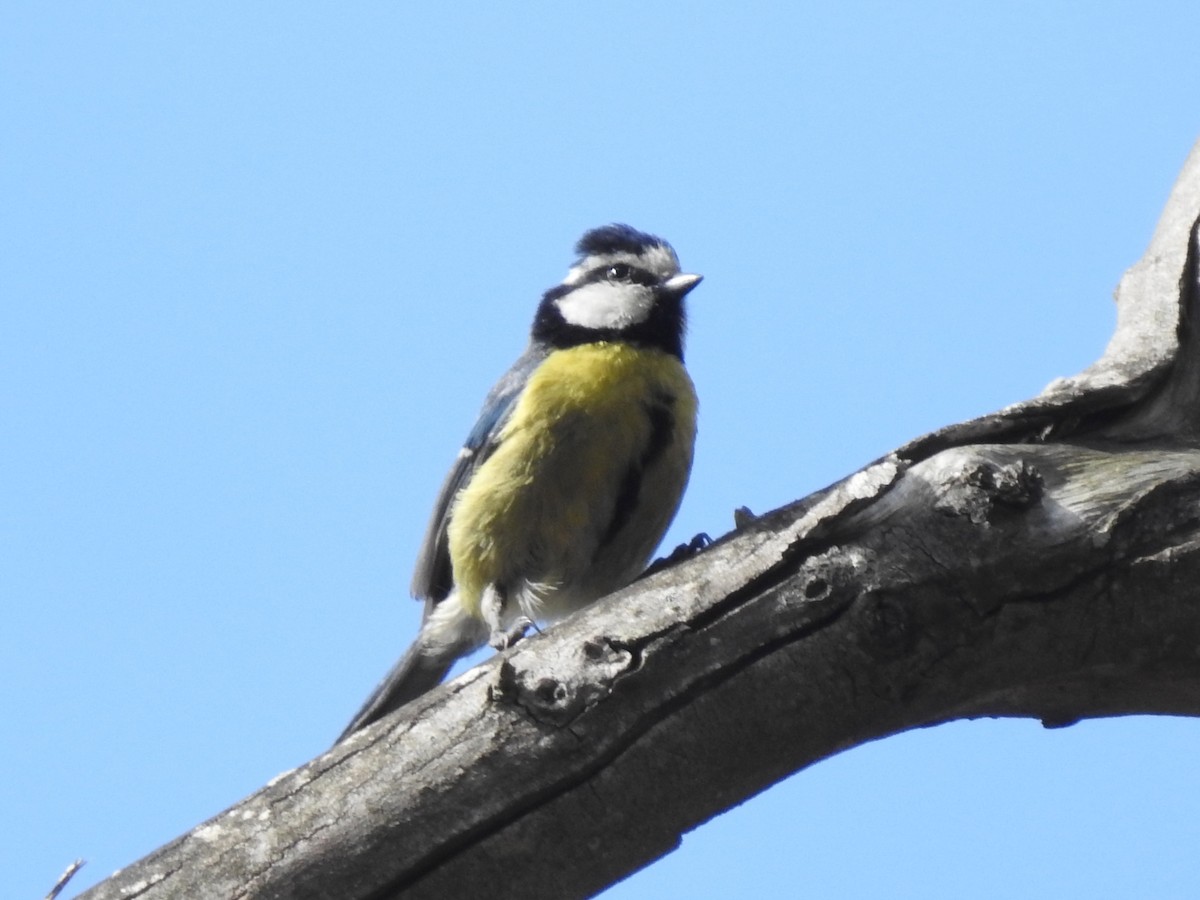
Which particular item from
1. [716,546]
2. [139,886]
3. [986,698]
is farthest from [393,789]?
[986,698]

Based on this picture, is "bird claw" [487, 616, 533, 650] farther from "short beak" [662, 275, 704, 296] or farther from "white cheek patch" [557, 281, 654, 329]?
"short beak" [662, 275, 704, 296]

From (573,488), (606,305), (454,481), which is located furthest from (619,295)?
(573,488)

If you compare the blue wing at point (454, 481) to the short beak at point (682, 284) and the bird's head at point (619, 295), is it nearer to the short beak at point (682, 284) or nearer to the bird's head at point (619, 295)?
the bird's head at point (619, 295)

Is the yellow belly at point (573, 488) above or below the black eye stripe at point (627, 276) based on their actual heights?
below

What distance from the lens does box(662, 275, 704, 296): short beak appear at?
202 inches

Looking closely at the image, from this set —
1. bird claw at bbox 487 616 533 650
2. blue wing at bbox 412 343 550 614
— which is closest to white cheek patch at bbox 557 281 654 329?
blue wing at bbox 412 343 550 614

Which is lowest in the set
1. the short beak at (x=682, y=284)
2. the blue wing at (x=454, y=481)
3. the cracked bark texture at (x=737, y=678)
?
the cracked bark texture at (x=737, y=678)

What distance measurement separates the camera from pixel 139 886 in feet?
8.45

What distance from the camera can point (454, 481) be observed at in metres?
4.98

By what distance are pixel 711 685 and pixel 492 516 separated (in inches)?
73.7

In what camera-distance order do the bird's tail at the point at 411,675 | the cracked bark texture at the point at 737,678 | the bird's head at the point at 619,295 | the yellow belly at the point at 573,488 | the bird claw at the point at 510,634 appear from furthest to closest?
the bird's head at the point at 619,295
the bird's tail at the point at 411,675
the yellow belly at the point at 573,488
the bird claw at the point at 510,634
the cracked bark texture at the point at 737,678

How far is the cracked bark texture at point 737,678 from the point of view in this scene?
2598 millimetres

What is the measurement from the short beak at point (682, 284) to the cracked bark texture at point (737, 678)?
2.32 meters

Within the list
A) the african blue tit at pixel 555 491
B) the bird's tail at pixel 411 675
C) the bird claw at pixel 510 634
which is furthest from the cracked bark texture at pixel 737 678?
the bird's tail at pixel 411 675
